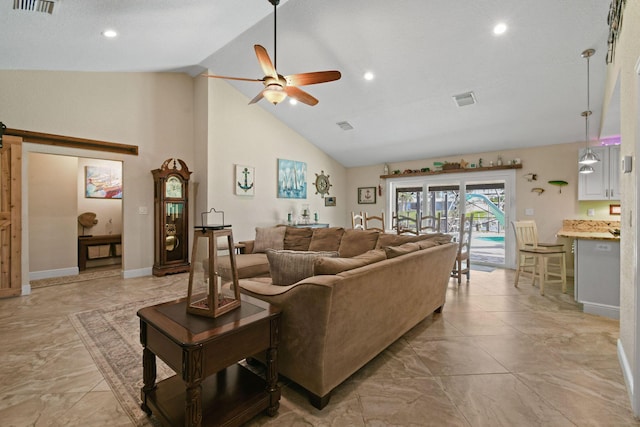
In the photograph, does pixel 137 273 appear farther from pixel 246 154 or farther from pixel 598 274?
pixel 598 274

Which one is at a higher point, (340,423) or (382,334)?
(382,334)

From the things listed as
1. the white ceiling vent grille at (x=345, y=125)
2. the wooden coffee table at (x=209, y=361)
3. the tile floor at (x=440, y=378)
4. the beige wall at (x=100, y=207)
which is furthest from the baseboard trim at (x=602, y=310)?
the beige wall at (x=100, y=207)

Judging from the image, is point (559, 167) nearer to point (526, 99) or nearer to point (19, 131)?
point (526, 99)

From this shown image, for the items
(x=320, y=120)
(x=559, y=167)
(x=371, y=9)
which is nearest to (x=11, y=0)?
(x=371, y=9)

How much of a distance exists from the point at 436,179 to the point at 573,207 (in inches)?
97.6

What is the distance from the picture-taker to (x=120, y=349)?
2.44 metres

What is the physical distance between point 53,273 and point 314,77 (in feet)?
18.0

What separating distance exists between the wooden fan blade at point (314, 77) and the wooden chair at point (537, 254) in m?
3.70

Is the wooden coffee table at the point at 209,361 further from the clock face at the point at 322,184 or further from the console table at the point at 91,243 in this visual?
the clock face at the point at 322,184

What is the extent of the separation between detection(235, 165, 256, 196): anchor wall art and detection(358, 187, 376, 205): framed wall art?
10.7 ft

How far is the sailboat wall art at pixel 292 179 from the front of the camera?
21.1ft

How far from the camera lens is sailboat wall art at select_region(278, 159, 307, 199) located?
6.42 m

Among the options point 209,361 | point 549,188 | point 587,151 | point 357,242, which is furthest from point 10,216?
point 549,188

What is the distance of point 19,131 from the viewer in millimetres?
3920
